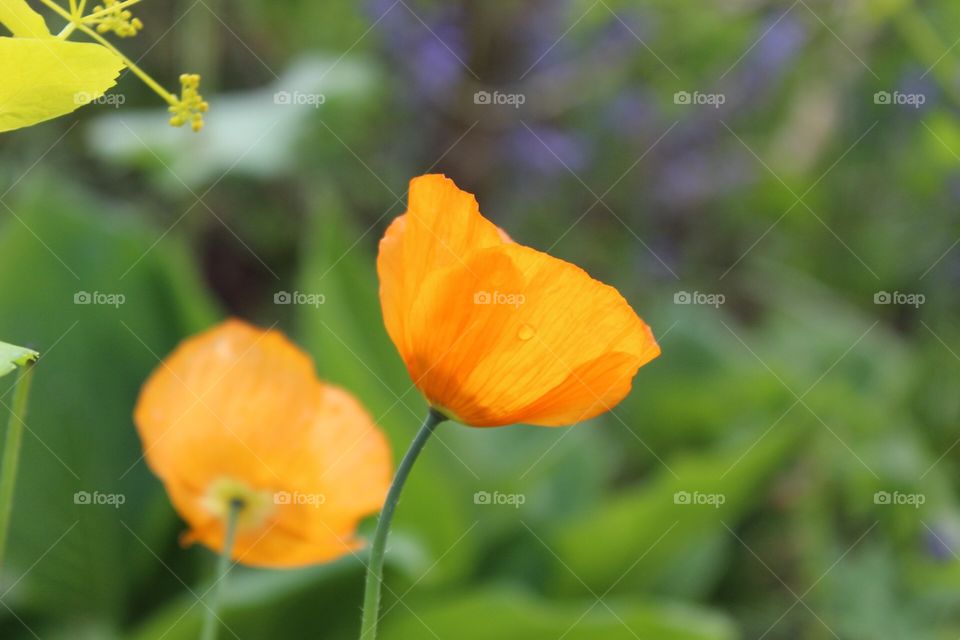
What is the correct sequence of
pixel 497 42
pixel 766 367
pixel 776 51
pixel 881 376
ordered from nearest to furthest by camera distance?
pixel 766 367 < pixel 881 376 < pixel 776 51 < pixel 497 42

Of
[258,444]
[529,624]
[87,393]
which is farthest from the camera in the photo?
[87,393]

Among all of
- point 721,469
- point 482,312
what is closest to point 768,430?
point 721,469

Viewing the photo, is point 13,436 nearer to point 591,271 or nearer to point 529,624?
point 529,624

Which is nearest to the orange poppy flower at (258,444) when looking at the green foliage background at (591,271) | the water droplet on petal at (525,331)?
the water droplet on petal at (525,331)

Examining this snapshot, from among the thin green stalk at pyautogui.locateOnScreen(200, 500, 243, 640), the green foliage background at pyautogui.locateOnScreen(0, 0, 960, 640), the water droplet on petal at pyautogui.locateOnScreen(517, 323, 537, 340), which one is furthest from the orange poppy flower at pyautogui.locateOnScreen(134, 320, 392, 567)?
the green foliage background at pyautogui.locateOnScreen(0, 0, 960, 640)

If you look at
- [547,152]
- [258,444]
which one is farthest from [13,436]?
[547,152]

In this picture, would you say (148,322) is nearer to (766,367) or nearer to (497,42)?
(766,367)
